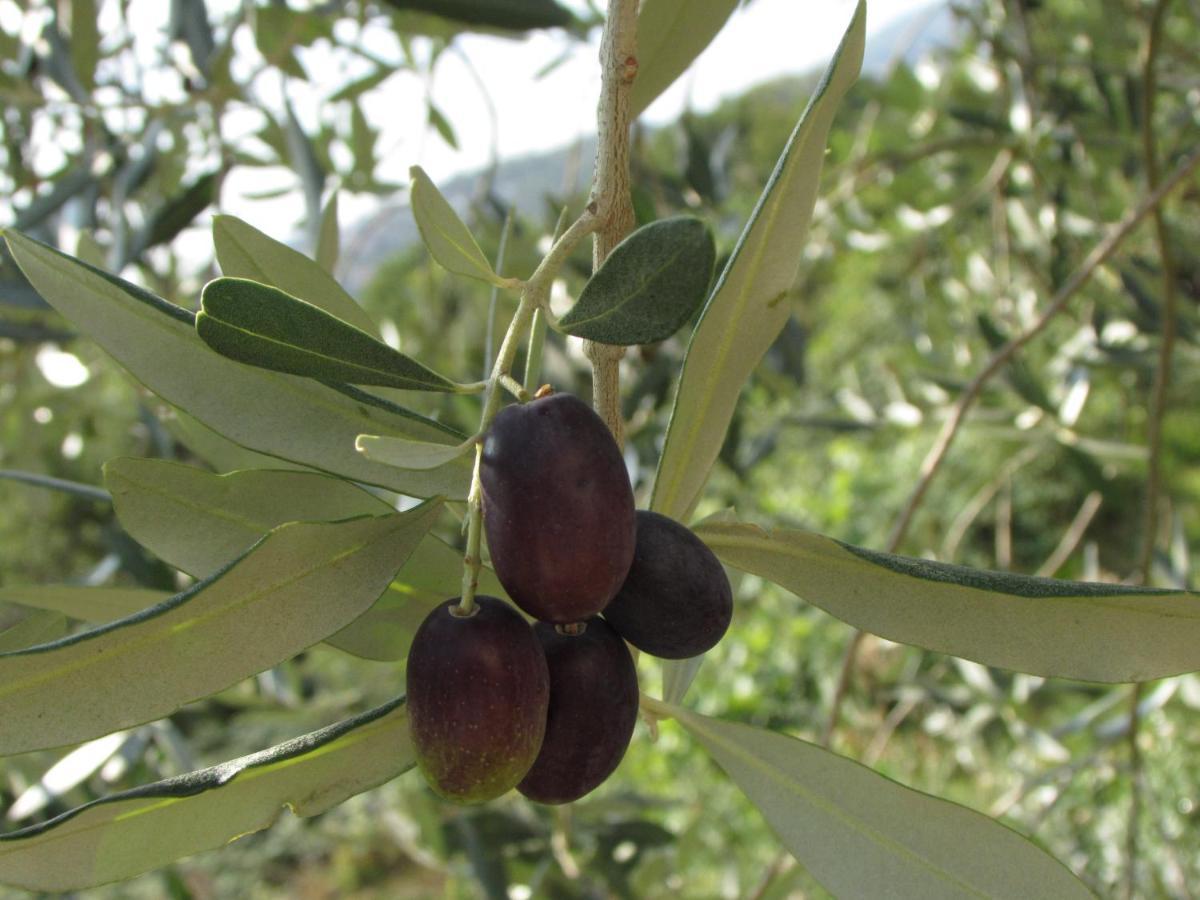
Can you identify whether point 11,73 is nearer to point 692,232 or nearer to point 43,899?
point 43,899

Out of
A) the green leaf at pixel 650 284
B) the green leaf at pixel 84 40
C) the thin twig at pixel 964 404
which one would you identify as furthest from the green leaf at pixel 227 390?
the green leaf at pixel 84 40

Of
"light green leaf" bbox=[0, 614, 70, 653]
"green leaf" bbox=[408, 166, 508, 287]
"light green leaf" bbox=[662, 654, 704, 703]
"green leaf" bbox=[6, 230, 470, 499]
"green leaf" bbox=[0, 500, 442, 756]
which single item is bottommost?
"light green leaf" bbox=[662, 654, 704, 703]

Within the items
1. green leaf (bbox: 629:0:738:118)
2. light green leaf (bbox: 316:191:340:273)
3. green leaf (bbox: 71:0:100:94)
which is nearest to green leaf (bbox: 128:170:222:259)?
green leaf (bbox: 71:0:100:94)

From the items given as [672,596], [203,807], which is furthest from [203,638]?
[672,596]

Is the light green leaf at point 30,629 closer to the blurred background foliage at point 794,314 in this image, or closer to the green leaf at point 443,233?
the blurred background foliage at point 794,314

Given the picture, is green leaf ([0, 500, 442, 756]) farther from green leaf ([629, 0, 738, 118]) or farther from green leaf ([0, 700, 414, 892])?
green leaf ([629, 0, 738, 118])

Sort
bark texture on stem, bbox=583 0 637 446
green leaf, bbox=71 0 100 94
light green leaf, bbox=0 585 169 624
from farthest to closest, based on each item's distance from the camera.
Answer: green leaf, bbox=71 0 100 94 → light green leaf, bbox=0 585 169 624 → bark texture on stem, bbox=583 0 637 446
